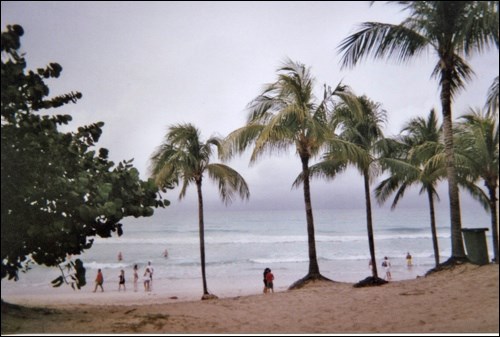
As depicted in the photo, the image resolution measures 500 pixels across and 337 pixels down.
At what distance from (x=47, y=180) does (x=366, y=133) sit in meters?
11.0

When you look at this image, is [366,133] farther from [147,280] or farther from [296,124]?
[147,280]

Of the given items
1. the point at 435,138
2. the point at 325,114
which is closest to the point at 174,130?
the point at 325,114

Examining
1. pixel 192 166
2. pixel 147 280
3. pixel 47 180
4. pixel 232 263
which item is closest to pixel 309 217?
pixel 192 166

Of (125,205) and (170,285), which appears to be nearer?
(125,205)

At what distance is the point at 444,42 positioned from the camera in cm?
900

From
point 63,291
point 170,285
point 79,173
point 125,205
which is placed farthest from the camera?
point 170,285

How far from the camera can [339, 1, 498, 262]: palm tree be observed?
28.0 feet

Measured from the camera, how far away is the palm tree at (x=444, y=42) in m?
8.53

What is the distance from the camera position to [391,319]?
6.04 metres

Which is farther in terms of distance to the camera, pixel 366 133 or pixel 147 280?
pixel 147 280

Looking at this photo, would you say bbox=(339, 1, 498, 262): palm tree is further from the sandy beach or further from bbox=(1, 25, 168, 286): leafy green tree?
bbox=(1, 25, 168, 286): leafy green tree

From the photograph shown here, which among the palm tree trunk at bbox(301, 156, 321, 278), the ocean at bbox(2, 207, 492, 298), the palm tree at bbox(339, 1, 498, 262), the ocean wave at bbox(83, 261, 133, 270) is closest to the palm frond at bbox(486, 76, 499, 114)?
the palm tree at bbox(339, 1, 498, 262)

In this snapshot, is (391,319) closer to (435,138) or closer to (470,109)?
→ (470,109)

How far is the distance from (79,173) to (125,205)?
109 cm
